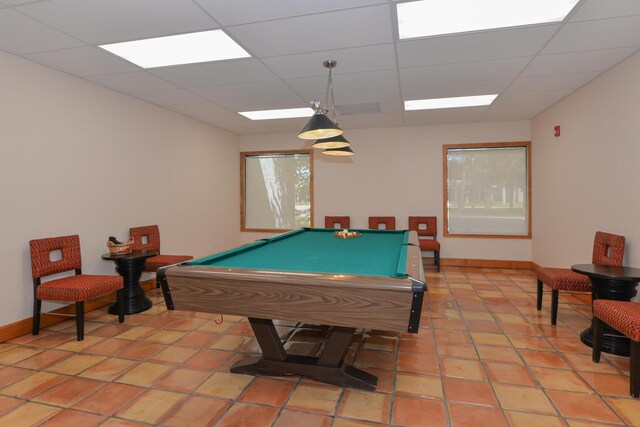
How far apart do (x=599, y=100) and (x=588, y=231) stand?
1510 millimetres

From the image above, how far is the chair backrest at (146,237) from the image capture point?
4516 millimetres

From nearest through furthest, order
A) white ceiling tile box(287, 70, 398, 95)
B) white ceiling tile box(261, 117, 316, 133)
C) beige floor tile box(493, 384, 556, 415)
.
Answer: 1. beige floor tile box(493, 384, 556, 415)
2. white ceiling tile box(287, 70, 398, 95)
3. white ceiling tile box(261, 117, 316, 133)

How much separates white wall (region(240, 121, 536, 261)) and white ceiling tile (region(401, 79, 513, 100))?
A: 77.6 inches

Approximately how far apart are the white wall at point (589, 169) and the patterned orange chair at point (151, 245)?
4.84 m

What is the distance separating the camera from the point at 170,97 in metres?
4.65

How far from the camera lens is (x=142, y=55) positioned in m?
3.30

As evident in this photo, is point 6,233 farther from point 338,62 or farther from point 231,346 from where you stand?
point 338,62

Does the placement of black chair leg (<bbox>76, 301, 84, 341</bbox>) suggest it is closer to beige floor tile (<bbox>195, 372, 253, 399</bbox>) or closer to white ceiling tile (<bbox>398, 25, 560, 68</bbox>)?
beige floor tile (<bbox>195, 372, 253, 399</bbox>)

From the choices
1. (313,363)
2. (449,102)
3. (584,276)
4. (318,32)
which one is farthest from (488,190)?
(313,363)

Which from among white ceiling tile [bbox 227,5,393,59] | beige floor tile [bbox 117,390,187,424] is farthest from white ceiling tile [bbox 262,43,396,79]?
beige floor tile [bbox 117,390,187,424]

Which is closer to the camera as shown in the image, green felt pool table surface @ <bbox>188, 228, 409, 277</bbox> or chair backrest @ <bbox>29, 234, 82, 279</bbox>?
green felt pool table surface @ <bbox>188, 228, 409, 277</bbox>

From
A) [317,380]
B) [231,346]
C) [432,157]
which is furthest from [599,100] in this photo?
[231,346]

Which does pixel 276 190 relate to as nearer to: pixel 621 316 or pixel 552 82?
pixel 552 82

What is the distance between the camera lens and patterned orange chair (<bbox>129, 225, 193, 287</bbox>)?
4.38 meters
